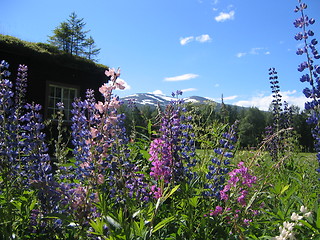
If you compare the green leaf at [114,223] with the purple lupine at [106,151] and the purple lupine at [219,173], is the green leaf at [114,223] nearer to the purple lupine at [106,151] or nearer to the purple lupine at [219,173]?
the purple lupine at [106,151]

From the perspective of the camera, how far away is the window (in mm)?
11836

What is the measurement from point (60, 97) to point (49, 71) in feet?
3.92

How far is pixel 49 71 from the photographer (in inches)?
468

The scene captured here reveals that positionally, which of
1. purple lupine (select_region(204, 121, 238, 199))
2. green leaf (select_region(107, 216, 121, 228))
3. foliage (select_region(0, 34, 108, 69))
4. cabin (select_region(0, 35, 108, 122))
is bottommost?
green leaf (select_region(107, 216, 121, 228))

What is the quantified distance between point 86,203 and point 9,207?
51cm

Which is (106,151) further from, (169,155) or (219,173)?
(219,173)

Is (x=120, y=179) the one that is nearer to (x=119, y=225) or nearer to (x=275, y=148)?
(x=119, y=225)

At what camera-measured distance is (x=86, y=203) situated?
1562mm

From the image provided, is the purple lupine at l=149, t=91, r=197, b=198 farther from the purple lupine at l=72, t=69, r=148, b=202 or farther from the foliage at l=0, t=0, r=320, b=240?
the purple lupine at l=72, t=69, r=148, b=202

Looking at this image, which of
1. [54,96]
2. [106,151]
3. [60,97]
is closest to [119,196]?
[106,151]

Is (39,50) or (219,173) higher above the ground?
(39,50)

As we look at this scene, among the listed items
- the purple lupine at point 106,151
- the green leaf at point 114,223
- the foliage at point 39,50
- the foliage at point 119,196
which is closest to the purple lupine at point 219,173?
the foliage at point 119,196

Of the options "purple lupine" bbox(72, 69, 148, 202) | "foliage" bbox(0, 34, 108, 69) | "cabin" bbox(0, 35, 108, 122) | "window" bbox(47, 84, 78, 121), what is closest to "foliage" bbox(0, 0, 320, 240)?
"purple lupine" bbox(72, 69, 148, 202)

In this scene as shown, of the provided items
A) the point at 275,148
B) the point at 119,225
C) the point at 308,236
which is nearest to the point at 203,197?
the point at 308,236
